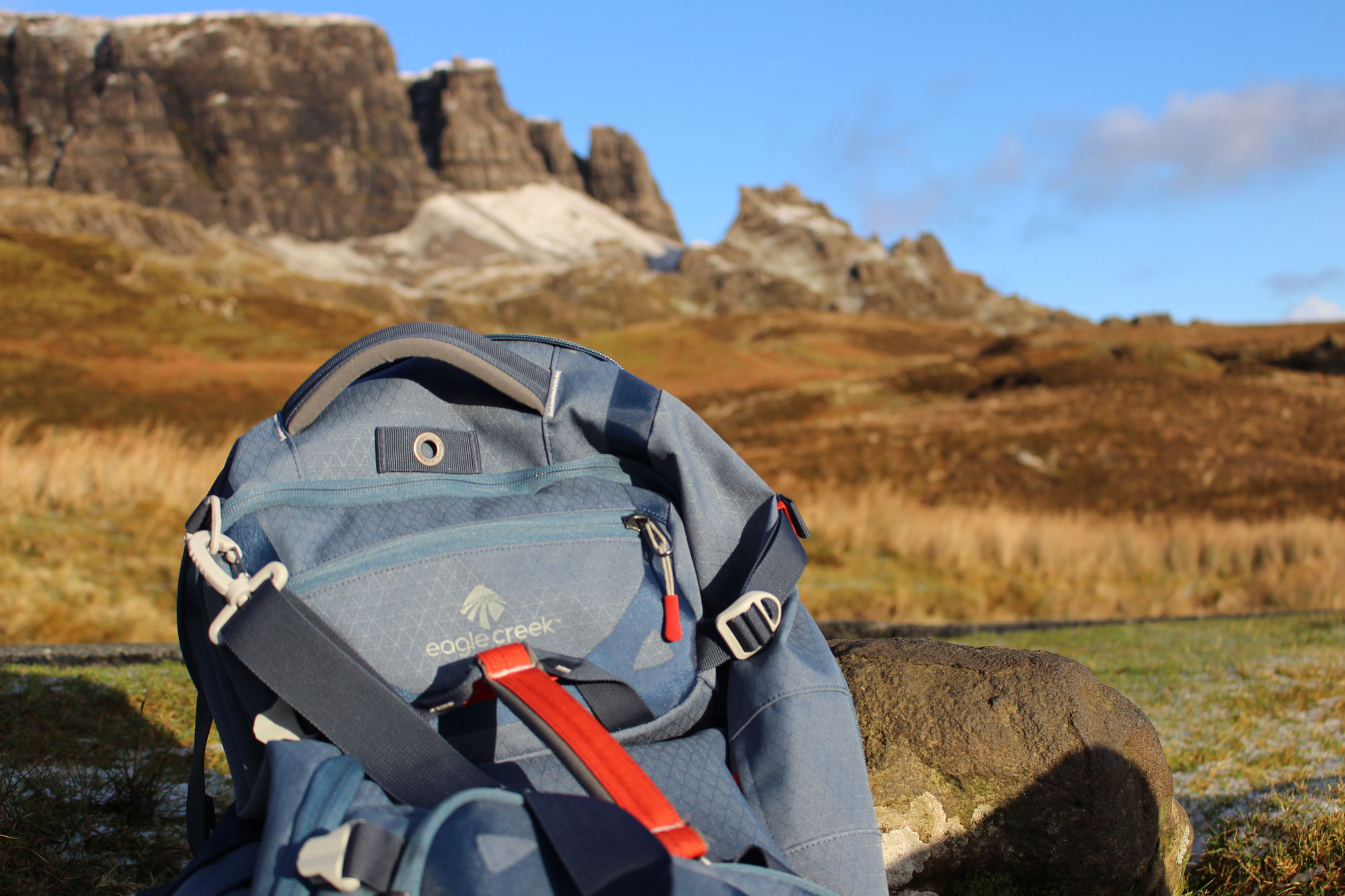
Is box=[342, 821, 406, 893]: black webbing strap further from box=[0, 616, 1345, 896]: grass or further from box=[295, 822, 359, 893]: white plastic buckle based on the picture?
box=[0, 616, 1345, 896]: grass

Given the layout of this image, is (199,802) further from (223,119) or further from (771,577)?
(223,119)

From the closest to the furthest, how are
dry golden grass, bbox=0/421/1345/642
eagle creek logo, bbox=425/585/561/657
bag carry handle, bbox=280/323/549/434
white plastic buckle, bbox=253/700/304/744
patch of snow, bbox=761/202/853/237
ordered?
white plastic buckle, bbox=253/700/304/744 → eagle creek logo, bbox=425/585/561/657 → bag carry handle, bbox=280/323/549/434 → dry golden grass, bbox=0/421/1345/642 → patch of snow, bbox=761/202/853/237

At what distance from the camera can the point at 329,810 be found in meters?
1.23

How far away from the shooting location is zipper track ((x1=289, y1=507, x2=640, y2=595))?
63.7 inches

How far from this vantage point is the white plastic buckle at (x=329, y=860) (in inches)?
44.4

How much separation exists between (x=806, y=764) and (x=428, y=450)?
1.05 metres

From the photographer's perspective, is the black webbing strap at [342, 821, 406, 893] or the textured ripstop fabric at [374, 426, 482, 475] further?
the textured ripstop fabric at [374, 426, 482, 475]

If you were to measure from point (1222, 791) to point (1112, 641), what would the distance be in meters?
3.37

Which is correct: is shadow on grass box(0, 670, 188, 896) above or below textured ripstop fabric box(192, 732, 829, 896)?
below

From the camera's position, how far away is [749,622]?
5.96 ft

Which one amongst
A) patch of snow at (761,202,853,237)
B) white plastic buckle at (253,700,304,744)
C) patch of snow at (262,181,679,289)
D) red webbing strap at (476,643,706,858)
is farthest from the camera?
patch of snow at (761,202,853,237)

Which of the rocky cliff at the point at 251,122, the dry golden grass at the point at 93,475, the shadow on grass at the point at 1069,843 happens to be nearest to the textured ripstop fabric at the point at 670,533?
the shadow on grass at the point at 1069,843

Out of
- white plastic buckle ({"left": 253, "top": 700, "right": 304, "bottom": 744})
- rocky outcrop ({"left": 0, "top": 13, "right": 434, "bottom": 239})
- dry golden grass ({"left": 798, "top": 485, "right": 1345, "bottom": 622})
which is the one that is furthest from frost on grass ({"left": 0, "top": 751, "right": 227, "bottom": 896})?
rocky outcrop ({"left": 0, "top": 13, "right": 434, "bottom": 239})

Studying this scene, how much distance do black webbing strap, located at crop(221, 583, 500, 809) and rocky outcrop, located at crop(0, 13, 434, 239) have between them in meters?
139
